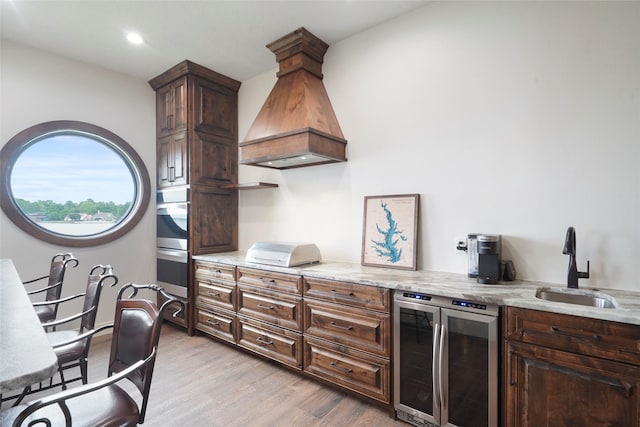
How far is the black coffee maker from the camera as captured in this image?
6.46 feet

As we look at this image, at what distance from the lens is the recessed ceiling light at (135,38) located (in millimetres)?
2873

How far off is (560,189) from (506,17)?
49.3 inches

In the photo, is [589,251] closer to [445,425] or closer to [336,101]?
[445,425]

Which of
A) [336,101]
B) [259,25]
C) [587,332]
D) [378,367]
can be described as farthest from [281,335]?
[259,25]

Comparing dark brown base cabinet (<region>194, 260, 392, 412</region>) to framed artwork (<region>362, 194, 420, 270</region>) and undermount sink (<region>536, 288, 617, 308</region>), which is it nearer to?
framed artwork (<region>362, 194, 420, 270</region>)

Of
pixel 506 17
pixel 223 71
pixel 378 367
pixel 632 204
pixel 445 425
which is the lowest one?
pixel 445 425

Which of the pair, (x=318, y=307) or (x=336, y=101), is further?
(x=336, y=101)

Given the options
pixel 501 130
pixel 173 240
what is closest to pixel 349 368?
pixel 501 130

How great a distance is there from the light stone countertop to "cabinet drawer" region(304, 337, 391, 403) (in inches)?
20.3

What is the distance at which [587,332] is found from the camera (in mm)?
1436

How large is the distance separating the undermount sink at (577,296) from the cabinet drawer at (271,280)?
161cm

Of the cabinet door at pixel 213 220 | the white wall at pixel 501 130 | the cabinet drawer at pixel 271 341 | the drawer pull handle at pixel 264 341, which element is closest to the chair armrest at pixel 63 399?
the cabinet drawer at pixel 271 341

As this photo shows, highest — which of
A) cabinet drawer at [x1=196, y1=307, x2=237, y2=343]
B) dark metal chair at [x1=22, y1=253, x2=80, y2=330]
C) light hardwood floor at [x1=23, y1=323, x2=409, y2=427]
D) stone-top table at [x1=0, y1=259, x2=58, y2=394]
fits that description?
stone-top table at [x1=0, y1=259, x2=58, y2=394]

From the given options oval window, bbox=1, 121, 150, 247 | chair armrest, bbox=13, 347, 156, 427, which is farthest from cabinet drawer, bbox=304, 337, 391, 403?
oval window, bbox=1, 121, 150, 247
